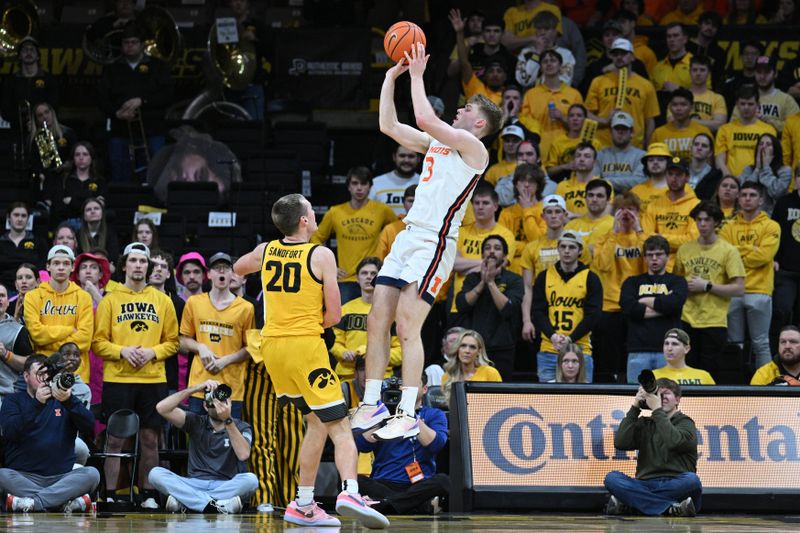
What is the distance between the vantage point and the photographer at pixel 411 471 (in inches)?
468

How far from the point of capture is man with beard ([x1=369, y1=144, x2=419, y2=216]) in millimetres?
16469

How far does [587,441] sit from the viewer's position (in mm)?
11539

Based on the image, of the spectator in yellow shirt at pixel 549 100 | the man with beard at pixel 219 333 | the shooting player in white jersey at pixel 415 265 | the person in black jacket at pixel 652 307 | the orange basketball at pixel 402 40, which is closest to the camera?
the orange basketball at pixel 402 40

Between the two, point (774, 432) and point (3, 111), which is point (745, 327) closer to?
point (774, 432)

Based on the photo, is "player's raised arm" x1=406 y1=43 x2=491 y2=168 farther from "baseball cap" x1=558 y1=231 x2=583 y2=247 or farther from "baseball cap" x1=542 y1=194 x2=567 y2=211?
"baseball cap" x1=542 y1=194 x2=567 y2=211

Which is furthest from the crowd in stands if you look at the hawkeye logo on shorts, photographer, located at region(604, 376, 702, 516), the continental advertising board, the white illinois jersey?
the white illinois jersey

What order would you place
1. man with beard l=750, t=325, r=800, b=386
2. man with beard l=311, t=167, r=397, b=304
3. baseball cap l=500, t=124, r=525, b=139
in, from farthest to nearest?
1. baseball cap l=500, t=124, r=525, b=139
2. man with beard l=311, t=167, r=397, b=304
3. man with beard l=750, t=325, r=800, b=386

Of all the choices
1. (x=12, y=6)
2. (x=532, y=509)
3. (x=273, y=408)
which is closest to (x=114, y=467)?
(x=273, y=408)

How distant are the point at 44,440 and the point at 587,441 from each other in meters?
4.84

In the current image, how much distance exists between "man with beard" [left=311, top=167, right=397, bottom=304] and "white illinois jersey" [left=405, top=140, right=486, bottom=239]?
6.31 metres

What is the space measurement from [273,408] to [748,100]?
7586 millimetres

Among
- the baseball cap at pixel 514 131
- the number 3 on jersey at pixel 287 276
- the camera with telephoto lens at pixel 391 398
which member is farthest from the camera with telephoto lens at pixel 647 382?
the baseball cap at pixel 514 131

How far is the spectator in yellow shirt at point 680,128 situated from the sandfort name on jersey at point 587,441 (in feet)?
19.8

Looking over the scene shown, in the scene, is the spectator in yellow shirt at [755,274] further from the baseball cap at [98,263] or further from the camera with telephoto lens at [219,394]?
the baseball cap at [98,263]
